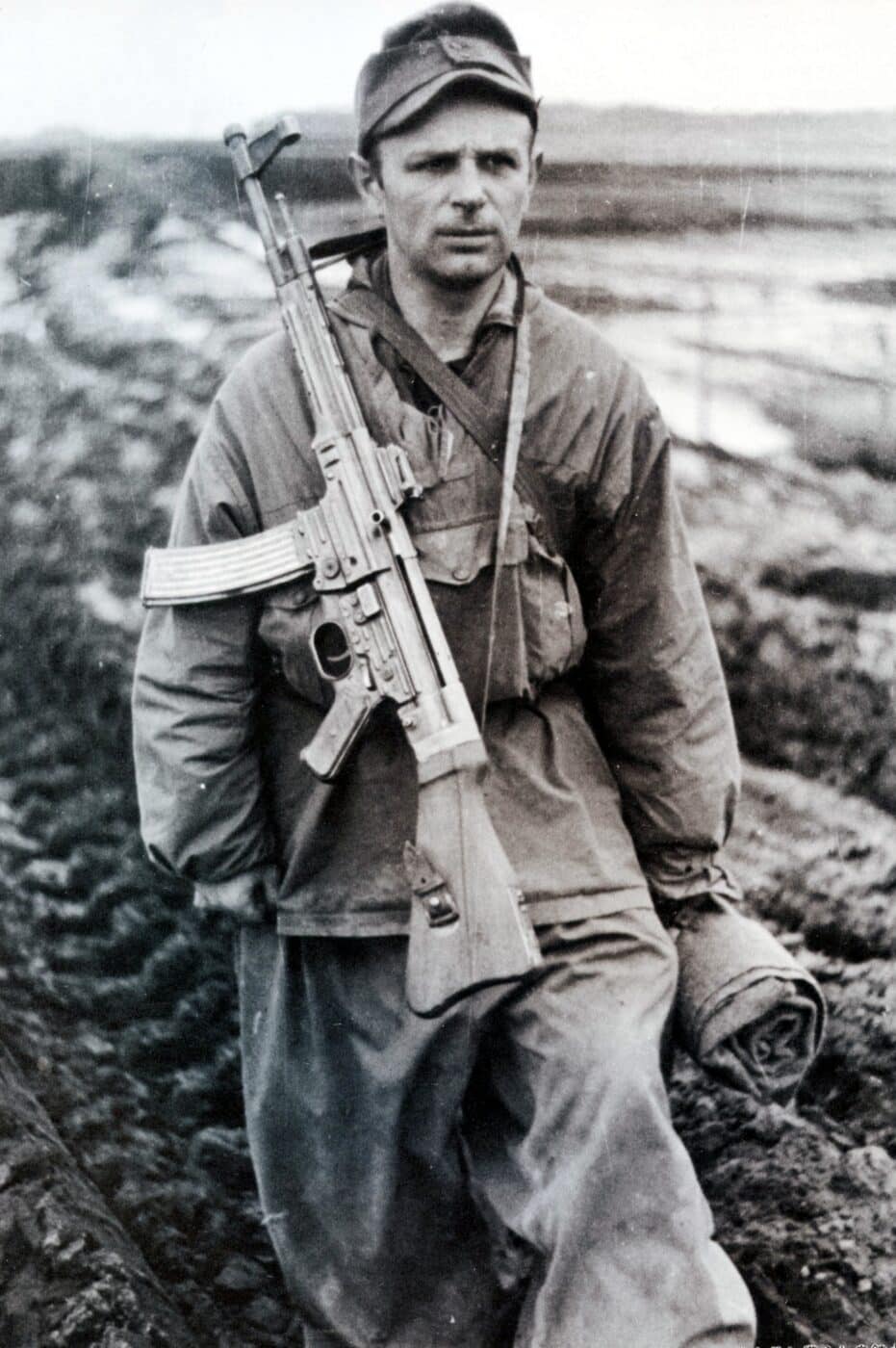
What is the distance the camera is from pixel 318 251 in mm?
2078

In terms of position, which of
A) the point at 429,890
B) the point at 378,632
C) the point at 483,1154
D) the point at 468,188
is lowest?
the point at 483,1154

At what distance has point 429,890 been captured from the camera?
1.90 metres

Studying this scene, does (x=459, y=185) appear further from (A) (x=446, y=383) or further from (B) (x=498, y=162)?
(A) (x=446, y=383)

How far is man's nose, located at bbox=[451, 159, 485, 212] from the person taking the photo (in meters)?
1.93

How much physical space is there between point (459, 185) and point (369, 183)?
15 centimetres

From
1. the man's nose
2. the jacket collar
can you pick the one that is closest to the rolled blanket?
the jacket collar

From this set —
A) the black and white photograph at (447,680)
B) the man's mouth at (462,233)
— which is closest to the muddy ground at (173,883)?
the black and white photograph at (447,680)

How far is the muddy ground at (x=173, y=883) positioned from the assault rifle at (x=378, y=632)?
0.29 metres

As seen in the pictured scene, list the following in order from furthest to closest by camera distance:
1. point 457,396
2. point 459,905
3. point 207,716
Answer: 1. point 207,716
2. point 457,396
3. point 459,905

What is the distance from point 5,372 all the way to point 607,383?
85 cm

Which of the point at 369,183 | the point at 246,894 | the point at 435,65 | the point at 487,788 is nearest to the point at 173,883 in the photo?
the point at 246,894

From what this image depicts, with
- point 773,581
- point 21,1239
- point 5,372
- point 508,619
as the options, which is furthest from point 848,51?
point 21,1239

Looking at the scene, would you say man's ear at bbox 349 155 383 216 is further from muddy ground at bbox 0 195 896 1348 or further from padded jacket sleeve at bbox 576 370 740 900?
padded jacket sleeve at bbox 576 370 740 900

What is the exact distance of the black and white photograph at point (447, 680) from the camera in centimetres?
196
